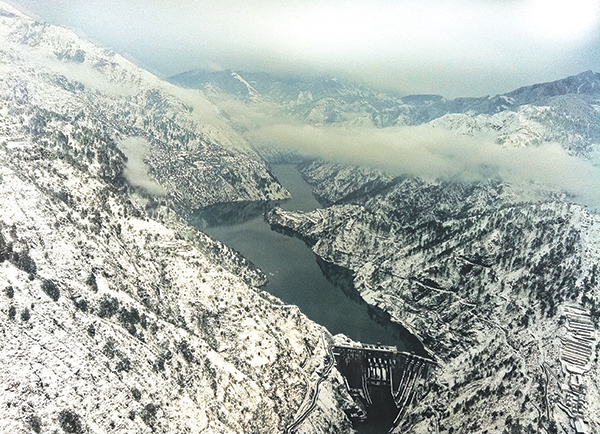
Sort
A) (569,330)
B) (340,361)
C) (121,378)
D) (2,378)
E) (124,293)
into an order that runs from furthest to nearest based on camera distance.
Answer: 1. (340,361)
2. (569,330)
3. (124,293)
4. (121,378)
5. (2,378)

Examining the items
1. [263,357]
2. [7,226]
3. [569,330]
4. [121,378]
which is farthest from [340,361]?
[7,226]

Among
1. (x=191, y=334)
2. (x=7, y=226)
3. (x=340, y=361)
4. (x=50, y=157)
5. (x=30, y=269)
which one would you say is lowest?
(x=340, y=361)

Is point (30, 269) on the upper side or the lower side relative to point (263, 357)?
upper

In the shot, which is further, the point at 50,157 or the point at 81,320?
the point at 50,157

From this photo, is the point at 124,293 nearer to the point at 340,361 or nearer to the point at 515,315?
the point at 340,361

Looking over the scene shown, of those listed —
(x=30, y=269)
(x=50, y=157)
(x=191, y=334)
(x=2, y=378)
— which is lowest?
(x=191, y=334)

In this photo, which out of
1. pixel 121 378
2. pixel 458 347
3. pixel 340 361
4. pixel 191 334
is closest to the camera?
pixel 121 378

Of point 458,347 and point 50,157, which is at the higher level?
point 50,157

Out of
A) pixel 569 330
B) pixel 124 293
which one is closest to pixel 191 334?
pixel 124 293

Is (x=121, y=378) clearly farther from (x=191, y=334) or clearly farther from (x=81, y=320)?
(x=191, y=334)
